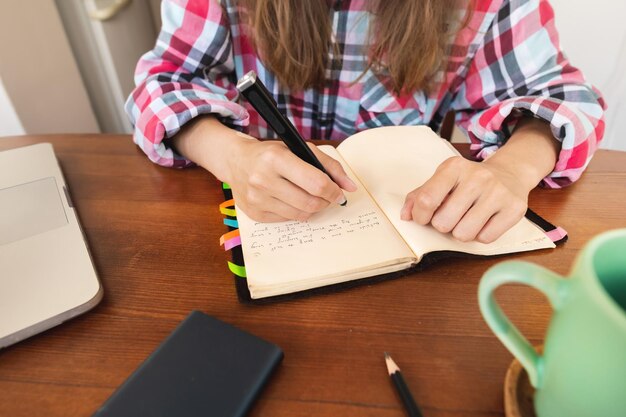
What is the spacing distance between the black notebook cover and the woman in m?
0.15

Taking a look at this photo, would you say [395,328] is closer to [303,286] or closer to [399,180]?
[303,286]

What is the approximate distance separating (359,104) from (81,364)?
553 millimetres

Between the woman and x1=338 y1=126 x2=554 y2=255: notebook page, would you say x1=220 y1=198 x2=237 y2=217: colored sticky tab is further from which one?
x1=338 y1=126 x2=554 y2=255: notebook page

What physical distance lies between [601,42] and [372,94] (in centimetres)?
76

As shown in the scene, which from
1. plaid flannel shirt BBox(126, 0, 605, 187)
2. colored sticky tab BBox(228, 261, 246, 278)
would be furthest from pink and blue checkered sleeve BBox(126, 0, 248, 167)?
colored sticky tab BBox(228, 261, 246, 278)

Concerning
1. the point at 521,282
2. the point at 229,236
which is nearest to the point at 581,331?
the point at 521,282

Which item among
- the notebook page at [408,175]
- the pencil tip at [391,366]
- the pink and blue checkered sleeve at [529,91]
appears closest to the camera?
the pencil tip at [391,366]

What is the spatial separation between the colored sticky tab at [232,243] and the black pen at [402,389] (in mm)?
180

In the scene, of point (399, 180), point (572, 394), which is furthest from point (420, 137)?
point (572, 394)

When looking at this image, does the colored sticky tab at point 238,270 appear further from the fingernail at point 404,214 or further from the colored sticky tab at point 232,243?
the fingernail at point 404,214

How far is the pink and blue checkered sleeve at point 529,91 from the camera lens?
0.49m

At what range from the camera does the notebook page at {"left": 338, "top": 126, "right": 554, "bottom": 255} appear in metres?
0.39

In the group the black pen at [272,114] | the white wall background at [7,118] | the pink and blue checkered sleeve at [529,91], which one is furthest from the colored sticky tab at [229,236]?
the white wall background at [7,118]

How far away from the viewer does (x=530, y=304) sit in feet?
1.10
